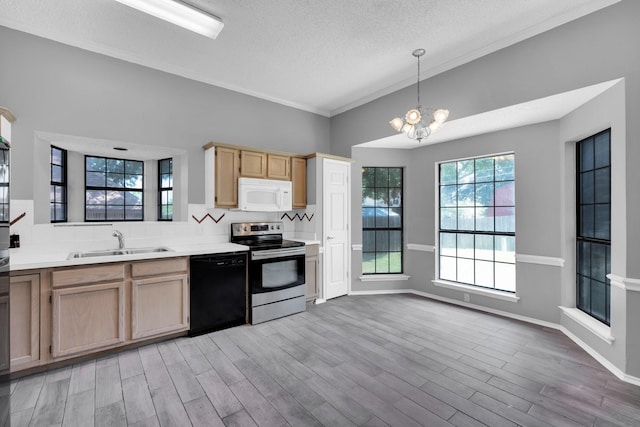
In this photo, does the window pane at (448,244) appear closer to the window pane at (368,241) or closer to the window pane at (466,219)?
the window pane at (466,219)

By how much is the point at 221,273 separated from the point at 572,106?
4.16 metres

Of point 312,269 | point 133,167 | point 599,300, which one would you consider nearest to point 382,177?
point 312,269

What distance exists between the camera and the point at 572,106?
2930 mm

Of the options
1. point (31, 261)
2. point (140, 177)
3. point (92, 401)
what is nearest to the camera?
point (92, 401)

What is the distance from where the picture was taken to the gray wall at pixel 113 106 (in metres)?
2.74

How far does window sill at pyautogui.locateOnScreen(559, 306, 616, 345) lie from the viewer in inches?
98.3

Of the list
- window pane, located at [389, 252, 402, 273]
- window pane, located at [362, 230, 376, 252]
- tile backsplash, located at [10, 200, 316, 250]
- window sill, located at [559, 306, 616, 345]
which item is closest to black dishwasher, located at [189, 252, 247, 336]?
tile backsplash, located at [10, 200, 316, 250]

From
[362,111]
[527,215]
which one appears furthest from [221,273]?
[527,215]

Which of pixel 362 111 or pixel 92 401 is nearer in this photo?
pixel 92 401

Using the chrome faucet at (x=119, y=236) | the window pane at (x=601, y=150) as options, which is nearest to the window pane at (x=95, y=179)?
the chrome faucet at (x=119, y=236)

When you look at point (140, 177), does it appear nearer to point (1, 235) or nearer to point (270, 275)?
point (270, 275)

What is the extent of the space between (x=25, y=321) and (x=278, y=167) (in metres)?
2.99

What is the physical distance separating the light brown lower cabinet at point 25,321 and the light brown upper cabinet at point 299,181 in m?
2.93

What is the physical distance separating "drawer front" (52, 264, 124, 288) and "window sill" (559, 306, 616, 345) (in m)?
4.40
